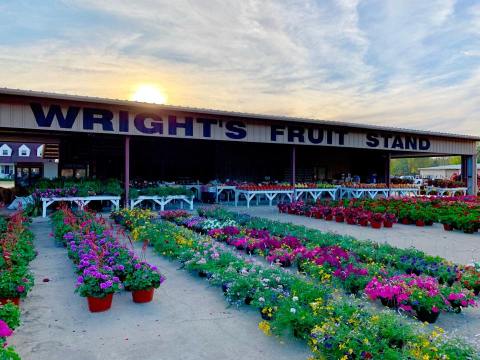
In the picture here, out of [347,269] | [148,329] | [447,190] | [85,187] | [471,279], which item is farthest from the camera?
[447,190]

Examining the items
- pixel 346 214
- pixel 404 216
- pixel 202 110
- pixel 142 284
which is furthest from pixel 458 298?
pixel 202 110

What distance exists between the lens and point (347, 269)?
566cm

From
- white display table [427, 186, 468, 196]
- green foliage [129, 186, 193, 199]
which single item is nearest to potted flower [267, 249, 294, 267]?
green foliage [129, 186, 193, 199]

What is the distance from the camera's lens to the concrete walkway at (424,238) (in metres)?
8.18

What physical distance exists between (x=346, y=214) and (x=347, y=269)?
7.78m

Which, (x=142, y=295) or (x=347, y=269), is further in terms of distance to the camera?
(x=347, y=269)

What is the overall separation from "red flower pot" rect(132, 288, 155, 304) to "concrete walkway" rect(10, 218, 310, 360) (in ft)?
0.30

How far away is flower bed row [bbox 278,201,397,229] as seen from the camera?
12133mm

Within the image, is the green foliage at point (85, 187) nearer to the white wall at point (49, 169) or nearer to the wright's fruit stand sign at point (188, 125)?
the wright's fruit stand sign at point (188, 125)

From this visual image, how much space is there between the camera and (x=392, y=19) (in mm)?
13500

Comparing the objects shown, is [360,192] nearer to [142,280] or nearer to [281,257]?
A: [281,257]

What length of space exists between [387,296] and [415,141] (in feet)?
68.8

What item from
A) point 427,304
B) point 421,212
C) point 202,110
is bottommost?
point 427,304

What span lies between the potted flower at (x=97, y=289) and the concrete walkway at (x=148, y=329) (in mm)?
121
